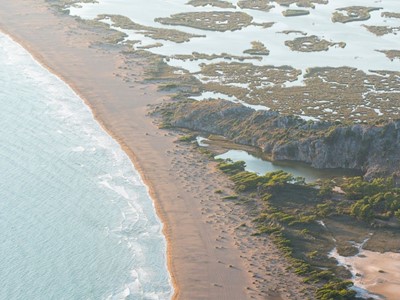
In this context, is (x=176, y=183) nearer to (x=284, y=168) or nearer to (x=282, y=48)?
(x=284, y=168)

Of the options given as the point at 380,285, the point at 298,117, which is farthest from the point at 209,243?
the point at 298,117

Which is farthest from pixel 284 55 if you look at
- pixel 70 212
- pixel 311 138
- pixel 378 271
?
pixel 378 271

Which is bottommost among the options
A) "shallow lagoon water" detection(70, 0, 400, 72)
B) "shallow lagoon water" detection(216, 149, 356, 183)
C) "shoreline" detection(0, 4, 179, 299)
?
"shallow lagoon water" detection(70, 0, 400, 72)

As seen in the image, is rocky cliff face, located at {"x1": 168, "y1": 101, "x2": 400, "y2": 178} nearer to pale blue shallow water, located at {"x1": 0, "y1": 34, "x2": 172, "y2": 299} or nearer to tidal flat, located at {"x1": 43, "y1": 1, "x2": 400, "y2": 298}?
tidal flat, located at {"x1": 43, "y1": 1, "x2": 400, "y2": 298}

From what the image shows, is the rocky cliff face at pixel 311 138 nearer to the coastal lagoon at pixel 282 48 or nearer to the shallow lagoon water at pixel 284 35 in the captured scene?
the coastal lagoon at pixel 282 48

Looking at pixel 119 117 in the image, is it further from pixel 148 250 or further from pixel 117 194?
pixel 148 250

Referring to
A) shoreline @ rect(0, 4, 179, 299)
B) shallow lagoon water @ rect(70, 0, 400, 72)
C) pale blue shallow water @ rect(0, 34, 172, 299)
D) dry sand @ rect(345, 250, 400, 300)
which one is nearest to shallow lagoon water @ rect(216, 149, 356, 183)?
shoreline @ rect(0, 4, 179, 299)
